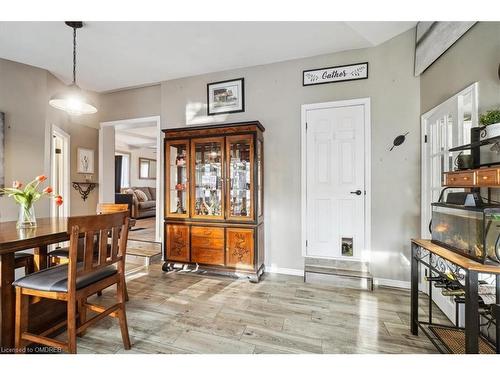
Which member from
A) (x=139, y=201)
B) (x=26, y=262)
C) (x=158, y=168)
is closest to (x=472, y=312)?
(x=26, y=262)

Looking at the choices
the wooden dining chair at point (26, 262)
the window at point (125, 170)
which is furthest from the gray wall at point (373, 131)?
the window at point (125, 170)

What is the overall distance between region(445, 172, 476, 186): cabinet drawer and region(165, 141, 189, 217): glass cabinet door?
2.62 m

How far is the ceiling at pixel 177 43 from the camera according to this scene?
92.5 inches

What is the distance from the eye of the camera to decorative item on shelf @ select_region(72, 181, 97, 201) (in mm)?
4001

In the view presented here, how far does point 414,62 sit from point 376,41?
0.48 meters

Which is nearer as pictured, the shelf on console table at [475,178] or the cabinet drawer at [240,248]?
the shelf on console table at [475,178]

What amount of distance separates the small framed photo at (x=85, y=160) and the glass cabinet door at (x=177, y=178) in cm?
205

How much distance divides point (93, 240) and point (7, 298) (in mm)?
684

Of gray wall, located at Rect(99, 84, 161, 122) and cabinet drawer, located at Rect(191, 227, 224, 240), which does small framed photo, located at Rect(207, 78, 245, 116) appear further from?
cabinet drawer, located at Rect(191, 227, 224, 240)

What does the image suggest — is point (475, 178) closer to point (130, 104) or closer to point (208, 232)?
point (208, 232)

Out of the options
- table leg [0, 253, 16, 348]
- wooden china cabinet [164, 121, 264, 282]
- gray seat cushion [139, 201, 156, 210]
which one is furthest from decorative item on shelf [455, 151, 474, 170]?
gray seat cushion [139, 201, 156, 210]

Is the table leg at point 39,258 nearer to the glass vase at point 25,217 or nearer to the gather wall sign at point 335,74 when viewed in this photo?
the glass vase at point 25,217

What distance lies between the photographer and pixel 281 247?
3068mm

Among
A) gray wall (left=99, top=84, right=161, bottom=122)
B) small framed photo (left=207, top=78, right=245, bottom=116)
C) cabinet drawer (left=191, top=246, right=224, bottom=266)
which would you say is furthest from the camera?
gray wall (left=99, top=84, right=161, bottom=122)
